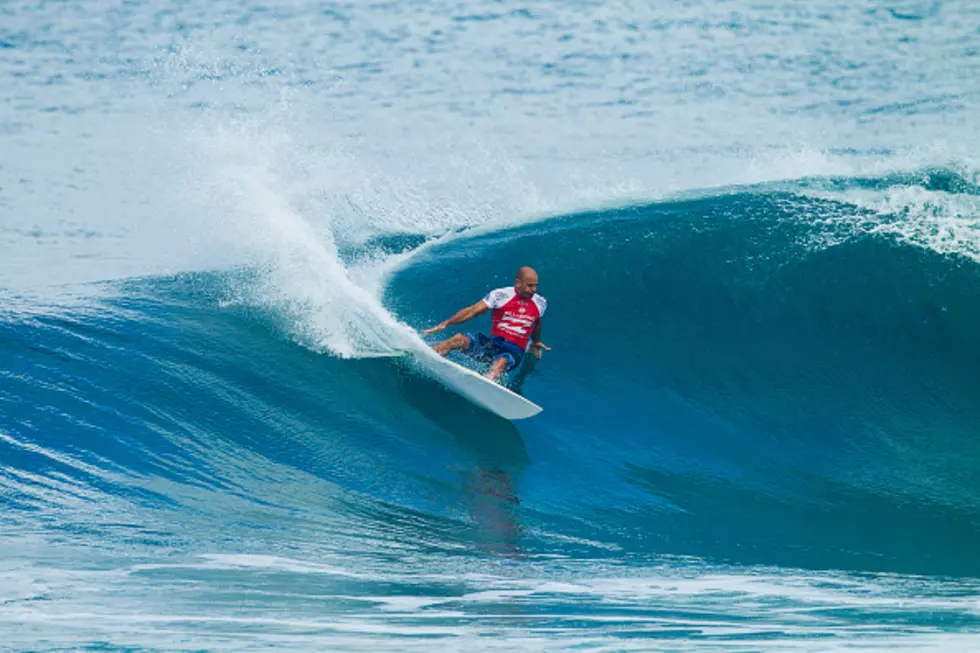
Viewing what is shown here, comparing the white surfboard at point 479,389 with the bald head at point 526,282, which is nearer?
the white surfboard at point 479,389

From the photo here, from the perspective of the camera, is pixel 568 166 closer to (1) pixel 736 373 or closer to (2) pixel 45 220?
(2) pixel 45 220

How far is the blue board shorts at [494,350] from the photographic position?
9.72 m

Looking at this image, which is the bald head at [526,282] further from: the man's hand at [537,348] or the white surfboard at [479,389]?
the white surfboard at [479,389]

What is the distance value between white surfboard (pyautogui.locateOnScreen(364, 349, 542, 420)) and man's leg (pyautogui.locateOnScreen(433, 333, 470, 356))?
0.24 meters

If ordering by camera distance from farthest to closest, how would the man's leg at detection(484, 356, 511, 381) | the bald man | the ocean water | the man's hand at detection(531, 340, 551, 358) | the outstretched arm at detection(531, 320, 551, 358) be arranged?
the man's hand at detection(531, 340, 551, 358) → the outstretched arm at detection(531, 320, 551, 358) → the bald man → the man's leg at detection(484, 356, 511, 381) → the ocean water

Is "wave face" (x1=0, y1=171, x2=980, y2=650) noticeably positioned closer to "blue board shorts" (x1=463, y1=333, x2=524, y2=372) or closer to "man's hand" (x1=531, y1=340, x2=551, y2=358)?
"man's hand" (x1=531, y1=340, x2=551, y2=358)

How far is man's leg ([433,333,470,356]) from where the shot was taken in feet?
31.9

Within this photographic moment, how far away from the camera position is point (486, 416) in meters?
9.38

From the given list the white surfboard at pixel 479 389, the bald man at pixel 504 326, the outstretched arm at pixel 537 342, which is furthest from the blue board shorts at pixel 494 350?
the white surfboard at pixel 479 389

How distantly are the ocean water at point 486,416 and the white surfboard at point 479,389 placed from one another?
0.19 m

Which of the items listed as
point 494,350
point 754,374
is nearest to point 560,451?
point 494,350

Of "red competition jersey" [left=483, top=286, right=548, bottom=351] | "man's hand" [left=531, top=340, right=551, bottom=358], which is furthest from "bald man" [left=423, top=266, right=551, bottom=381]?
"man's hand" [left=531, top=340, right=551, bottom=358]

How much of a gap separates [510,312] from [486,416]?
0.97 meters

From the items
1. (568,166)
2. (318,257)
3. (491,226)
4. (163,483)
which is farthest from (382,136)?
(163,483)
